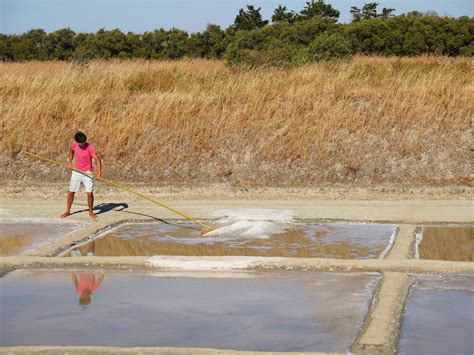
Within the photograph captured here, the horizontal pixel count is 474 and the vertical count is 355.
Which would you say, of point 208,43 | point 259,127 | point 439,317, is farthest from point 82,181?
point 208,43

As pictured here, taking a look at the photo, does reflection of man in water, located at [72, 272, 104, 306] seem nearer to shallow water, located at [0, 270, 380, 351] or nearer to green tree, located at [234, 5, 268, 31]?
shallow water, located at [0, 270, 380, 351]

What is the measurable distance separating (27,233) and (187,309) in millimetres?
5257

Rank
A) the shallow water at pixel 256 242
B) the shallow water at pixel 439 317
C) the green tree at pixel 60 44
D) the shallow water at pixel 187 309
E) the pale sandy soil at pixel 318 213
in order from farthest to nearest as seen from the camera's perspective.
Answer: the green tree at pixel 60 44 < the shallow water at pixel 256 242 < the pale sandy soil at pixel 318 213 < the shallow water at pixel 187 309 < the shallow water at pixel 439 317

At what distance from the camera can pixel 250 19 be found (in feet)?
145

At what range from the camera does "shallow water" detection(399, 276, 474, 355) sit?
7.08 metres

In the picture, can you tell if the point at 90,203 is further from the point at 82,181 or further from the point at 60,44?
the point at 60,44

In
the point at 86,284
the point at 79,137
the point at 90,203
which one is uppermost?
the point at 79,137

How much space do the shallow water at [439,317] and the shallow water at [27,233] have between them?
16.7 feet

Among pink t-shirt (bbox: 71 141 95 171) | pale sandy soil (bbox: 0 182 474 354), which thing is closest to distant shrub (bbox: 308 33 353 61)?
pale sandy soil (bbox: 0 182 474 354)

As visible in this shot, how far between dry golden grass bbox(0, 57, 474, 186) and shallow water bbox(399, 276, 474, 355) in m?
9.34

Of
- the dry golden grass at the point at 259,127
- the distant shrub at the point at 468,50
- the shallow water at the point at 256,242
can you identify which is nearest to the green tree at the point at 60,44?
the distant shrub at the point at 468,50

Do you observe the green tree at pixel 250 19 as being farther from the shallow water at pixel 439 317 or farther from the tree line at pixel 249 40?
the shallow water at pixel 439 317

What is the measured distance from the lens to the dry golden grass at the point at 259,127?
19.2 metres

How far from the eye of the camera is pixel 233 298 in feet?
28.6
